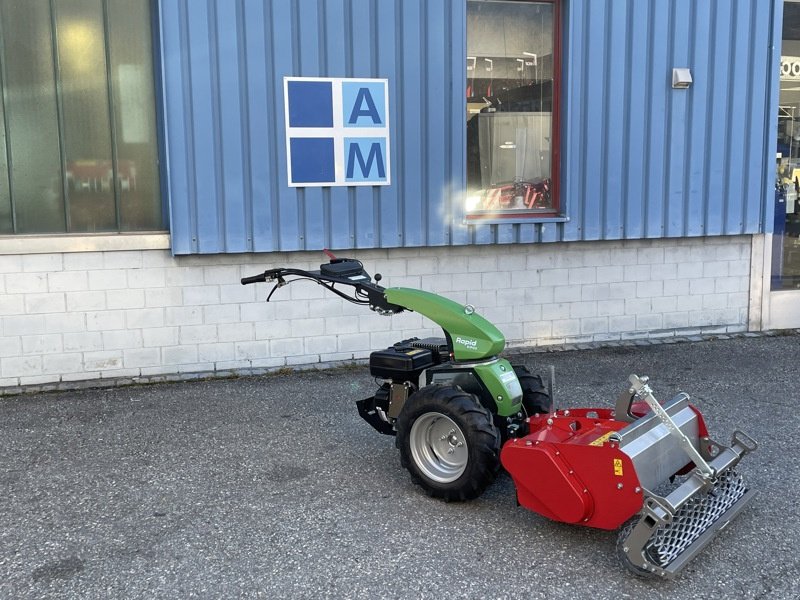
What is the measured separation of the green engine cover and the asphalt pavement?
33.5 inches

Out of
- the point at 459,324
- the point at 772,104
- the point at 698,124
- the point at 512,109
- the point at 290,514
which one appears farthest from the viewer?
the point at 772,104

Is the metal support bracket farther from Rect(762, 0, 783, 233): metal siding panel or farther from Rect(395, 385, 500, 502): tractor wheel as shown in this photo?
Rect(762, 0, 783, 233): metal siding panel

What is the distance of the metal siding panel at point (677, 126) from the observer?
307 inches

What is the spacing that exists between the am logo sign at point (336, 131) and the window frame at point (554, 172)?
1.16 m

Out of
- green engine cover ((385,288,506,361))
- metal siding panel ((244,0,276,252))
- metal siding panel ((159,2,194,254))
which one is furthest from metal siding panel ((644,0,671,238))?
metal siding panel ((159,2,194,254))

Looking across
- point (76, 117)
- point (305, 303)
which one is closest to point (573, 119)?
point (305, 303)

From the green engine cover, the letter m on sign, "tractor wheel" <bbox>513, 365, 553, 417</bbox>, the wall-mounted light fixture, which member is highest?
the wall-mounted light fixture

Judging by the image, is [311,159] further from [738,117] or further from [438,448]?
[738,117]

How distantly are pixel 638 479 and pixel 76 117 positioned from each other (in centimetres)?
567

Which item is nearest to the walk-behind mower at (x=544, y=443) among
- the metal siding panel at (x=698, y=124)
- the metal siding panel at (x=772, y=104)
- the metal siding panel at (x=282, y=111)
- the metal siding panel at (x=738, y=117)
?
the metal siding panel at (x=282, y=111)

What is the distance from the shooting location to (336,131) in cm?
703

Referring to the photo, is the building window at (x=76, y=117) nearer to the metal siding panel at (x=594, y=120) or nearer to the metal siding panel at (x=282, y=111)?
the metal siding panel at (x=282, y=111)

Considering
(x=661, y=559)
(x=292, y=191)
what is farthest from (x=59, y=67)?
(x=661, y=559)

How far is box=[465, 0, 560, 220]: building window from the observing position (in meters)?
7.69
